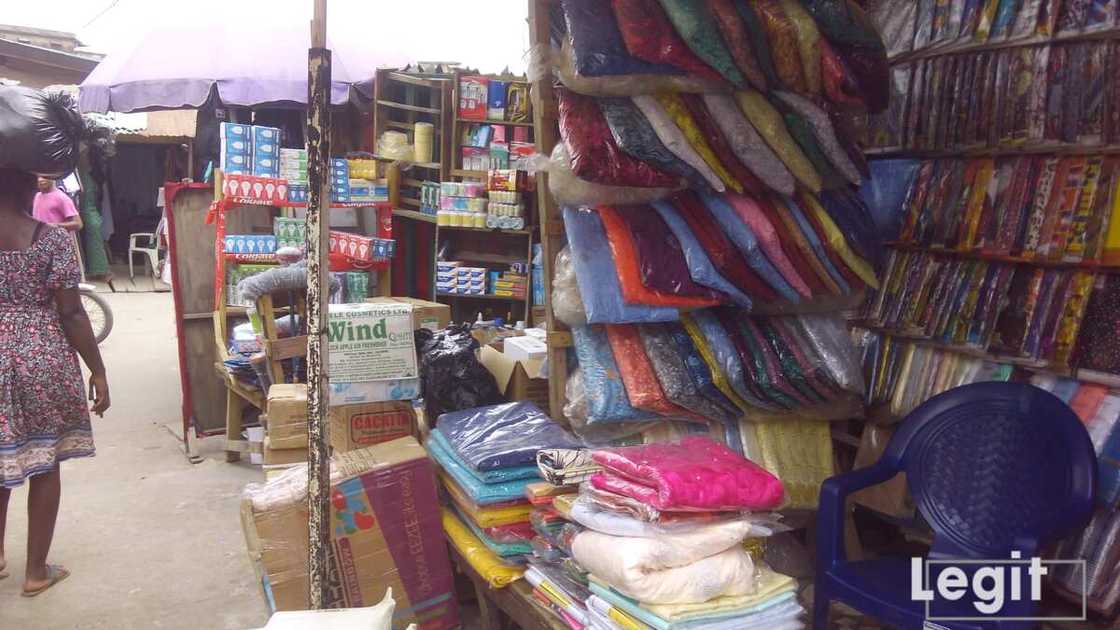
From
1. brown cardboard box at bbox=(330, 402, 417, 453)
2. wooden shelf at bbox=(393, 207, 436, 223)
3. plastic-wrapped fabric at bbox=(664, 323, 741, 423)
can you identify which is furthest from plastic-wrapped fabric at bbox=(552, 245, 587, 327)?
wooden shelf at bbox=(393, 207, 436, 223)

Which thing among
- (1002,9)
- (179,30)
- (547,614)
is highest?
(179,30)

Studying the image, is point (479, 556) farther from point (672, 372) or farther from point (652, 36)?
point (652, 36)

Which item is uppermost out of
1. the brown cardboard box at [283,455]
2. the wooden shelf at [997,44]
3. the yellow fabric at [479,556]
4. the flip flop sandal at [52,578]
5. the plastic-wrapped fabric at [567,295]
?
the wooden shelf at [997,44]

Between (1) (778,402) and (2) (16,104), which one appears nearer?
(1) (778,402)

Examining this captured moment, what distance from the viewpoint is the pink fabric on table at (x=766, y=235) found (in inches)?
109

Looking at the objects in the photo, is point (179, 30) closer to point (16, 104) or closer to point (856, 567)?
point (16, 104)

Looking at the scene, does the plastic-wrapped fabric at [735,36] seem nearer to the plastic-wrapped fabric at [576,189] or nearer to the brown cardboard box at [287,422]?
the plastic-wrapped fabric at [576,189]

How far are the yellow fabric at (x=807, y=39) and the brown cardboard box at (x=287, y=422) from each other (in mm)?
2419

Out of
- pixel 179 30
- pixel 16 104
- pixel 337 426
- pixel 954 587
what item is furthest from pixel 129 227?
pixel 954 587

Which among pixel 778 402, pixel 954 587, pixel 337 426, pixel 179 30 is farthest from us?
pixel 179 30

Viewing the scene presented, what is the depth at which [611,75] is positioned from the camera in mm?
2609

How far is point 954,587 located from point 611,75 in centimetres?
173

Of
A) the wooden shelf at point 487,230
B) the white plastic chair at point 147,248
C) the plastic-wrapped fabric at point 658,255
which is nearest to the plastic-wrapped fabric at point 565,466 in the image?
→ the plastic-wrapped fabric at point 658,255

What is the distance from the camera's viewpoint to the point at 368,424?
3.34m
